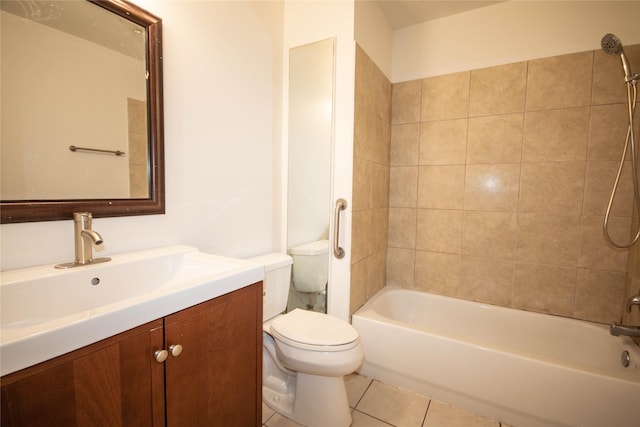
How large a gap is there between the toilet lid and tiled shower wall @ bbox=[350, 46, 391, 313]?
38 centimetres

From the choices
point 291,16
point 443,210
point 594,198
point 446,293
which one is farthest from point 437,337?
point 291,16

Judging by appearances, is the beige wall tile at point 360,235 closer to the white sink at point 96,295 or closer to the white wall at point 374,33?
the white sink at point 96,295

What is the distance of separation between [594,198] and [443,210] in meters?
0.86

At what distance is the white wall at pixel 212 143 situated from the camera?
1.09m

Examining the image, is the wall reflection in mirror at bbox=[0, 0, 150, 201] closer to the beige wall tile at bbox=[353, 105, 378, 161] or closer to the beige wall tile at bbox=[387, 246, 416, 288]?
the beige wall tile at bbox=[353, 105, 378, 161]

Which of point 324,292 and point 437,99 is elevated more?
point 437,99

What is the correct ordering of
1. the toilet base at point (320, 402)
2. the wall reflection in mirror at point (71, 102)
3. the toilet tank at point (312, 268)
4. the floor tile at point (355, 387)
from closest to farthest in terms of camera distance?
the wall reflection in mirror at point (71, 102), the toilet base at point (320, 402), the floor tile at point (355, 387), the toilet tank at point (312, 268)

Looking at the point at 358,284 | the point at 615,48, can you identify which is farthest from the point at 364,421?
the point at 615,48

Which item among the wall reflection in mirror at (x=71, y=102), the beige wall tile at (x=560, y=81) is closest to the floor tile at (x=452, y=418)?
the wall reflection in mirror at (x=71, y=102)

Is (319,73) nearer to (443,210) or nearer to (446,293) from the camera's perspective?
(443,210)

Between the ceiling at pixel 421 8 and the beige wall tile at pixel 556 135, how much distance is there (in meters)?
0.86

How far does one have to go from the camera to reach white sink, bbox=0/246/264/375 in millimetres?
548

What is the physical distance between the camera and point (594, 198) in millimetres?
1784

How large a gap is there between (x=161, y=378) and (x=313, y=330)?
2.60ft
